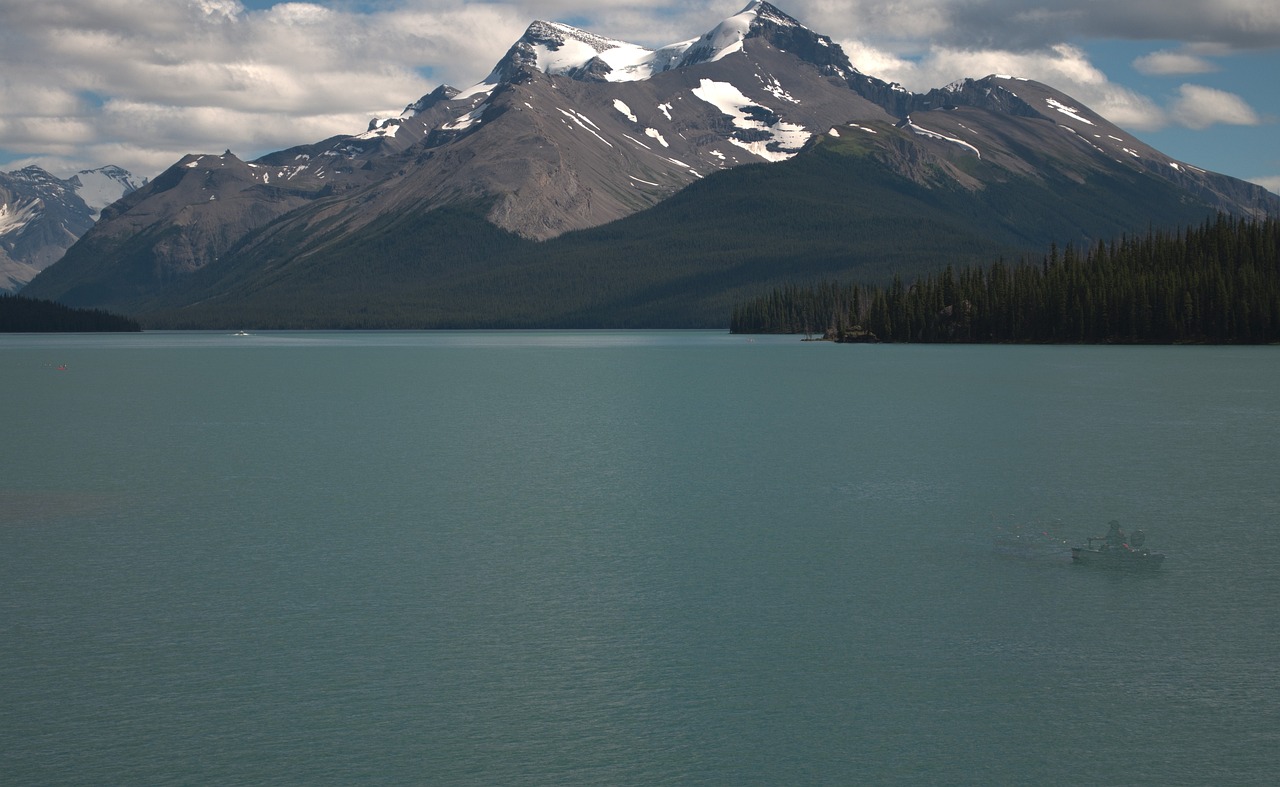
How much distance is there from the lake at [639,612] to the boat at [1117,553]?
0.74 meters

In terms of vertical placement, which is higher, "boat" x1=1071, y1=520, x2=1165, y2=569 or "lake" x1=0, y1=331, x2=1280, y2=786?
"boat" x1=1071, y1=520, x2=1165, y2=569

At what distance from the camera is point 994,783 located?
21453mm

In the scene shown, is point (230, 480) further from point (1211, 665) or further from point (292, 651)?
point (1211, 665)

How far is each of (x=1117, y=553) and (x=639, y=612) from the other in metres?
15.3

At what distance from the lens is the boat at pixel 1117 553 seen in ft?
123

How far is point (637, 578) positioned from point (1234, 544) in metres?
19.2

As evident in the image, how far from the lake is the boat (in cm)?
74

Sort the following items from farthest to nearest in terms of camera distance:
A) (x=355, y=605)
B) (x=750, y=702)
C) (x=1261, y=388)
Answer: (x=1261, y=388) → (x=355, y=605) → (x=750, y=702)

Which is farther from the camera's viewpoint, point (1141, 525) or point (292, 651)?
point (1141, 525)

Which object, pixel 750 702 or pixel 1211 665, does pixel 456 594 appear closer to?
pixel 750 702

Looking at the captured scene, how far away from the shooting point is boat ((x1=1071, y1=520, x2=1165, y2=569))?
3741 cm

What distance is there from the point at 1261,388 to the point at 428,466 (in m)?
78.8

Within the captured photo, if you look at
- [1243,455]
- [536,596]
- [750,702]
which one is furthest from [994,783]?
[1243,455]

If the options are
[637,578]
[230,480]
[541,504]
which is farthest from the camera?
[230,480]
